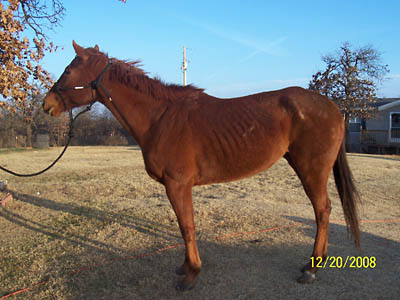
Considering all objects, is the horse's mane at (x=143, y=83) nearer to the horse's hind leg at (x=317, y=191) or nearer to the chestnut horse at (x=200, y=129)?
the chestnut horse at (x=200, y=129)

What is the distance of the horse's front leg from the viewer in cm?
276

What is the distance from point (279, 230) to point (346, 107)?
1859cm

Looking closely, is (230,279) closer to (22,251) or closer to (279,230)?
(279,230)

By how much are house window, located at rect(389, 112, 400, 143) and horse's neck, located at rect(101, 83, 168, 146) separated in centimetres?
2353

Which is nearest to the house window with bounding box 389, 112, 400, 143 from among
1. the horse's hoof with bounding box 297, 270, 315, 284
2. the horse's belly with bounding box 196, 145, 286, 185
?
the horse's hoof with bounding box 297, 270, 315, 284

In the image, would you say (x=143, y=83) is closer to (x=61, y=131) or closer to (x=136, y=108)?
(x=136, y=108)

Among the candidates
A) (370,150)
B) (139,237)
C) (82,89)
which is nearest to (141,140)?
(82,89)

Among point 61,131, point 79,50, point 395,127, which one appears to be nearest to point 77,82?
point 79,50

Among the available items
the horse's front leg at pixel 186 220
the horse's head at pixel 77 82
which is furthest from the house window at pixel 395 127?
the horse's head at pixel 77 82

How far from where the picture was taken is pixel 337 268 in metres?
3.13

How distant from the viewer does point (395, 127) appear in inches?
905

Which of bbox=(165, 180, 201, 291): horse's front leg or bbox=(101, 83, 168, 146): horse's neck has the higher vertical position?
bbox=(101, 83, 168, 146): horse's neck

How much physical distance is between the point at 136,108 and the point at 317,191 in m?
2.10
